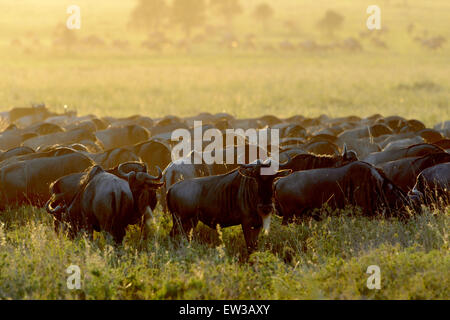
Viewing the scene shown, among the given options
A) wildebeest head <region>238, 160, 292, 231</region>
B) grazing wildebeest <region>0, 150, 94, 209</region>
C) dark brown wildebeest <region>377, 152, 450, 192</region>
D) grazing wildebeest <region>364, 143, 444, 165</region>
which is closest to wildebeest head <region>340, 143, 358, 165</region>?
dark brown wildebeest <region>377, 152, 450, 192</region>

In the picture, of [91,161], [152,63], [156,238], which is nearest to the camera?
[156,238]

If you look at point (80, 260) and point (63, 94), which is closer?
point (80, 260)

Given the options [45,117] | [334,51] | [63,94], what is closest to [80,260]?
[45,117]

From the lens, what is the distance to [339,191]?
910 centimetres

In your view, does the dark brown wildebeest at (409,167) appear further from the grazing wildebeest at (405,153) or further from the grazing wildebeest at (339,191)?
the grazing wildebeest at (339,191)

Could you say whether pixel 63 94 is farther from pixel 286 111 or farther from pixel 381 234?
pixel 381 234

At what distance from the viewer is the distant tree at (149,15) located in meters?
95.5

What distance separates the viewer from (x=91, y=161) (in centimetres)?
1053

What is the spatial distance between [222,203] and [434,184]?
3271 mm

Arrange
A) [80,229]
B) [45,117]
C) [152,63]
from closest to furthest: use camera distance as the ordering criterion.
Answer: [80,229] → [45,117] → [152,63]

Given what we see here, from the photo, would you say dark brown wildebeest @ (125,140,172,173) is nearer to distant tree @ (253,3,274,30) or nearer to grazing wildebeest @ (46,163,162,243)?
grazing wildebeest @ (46,163,162,243)

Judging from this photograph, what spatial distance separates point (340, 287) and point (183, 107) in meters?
25.2

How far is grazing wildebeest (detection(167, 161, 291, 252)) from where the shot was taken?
805cm
